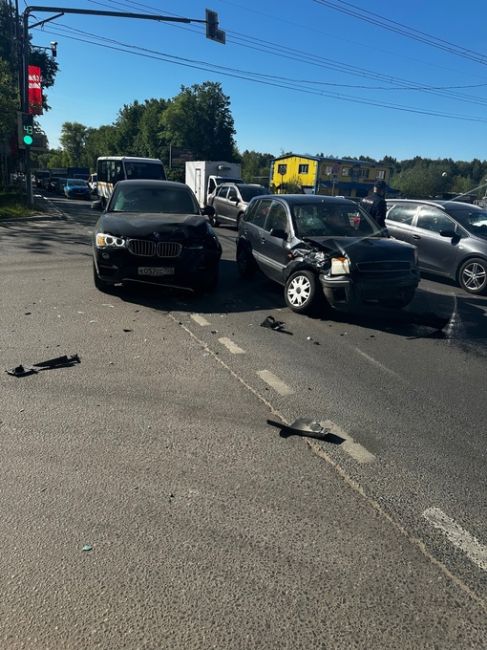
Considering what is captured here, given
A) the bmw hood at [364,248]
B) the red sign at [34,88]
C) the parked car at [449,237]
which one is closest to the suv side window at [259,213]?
the bmw hood at [364,248]

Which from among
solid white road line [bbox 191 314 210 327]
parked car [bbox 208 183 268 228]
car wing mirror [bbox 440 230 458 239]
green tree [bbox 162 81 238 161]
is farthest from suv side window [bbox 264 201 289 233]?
green tree [bbox 162 81 238 161]

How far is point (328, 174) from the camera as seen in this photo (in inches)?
2810

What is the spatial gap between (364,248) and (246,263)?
10.2 ft

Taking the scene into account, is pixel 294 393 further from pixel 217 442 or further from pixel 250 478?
pixel 250 478

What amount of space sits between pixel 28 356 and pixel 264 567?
141 inches

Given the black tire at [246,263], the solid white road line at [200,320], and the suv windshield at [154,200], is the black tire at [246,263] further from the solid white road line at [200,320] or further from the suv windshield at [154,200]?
the solid white road line at [200,320]

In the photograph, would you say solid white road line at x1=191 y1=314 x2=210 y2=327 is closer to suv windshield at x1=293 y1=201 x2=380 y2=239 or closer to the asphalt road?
the asphalt road

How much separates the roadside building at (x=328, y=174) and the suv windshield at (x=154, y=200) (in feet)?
215

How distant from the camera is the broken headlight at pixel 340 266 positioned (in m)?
6.29

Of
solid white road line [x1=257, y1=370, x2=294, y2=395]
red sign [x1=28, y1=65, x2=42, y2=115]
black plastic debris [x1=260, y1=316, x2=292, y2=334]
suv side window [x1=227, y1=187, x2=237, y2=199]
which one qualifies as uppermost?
red sign [x1=28, y1=65, x2=42, y2=115]

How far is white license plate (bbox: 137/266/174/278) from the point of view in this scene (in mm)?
6984

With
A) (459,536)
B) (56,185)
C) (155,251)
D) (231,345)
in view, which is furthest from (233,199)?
(56,185)

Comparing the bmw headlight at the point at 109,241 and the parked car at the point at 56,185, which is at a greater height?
the parked car at the point at 56,185

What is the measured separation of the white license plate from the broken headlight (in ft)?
7.85
